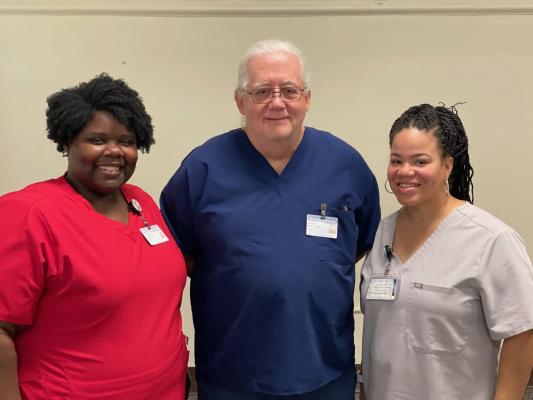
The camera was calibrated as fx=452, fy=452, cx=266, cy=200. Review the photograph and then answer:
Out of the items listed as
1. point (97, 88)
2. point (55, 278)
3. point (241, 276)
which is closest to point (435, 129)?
point (241, 276)

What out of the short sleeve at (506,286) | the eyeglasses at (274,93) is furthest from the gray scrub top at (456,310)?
the eyeglasses at (274,93)

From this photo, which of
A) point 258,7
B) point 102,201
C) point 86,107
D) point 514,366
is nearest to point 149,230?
point 102,201

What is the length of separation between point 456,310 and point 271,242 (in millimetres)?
527

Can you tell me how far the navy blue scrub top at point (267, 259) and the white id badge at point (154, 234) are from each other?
0.15 metres

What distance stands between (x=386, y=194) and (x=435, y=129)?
54.7 inches

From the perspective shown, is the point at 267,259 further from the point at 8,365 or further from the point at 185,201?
the point at 8,365

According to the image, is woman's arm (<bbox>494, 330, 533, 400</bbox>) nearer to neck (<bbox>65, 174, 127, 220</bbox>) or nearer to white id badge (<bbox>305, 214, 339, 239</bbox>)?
white id badge (<bbox>305, 214, 339, 239</bbox>)

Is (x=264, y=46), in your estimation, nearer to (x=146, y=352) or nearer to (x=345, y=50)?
(x=146, y=352)

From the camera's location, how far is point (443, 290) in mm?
1171

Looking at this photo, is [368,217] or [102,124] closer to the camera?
[102,124]

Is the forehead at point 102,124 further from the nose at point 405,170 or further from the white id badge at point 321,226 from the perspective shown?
the nose at point 405,170

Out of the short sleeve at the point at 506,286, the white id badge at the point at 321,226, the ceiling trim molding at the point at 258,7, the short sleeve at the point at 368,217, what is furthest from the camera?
the ceiling trim molding at the point at 258,7

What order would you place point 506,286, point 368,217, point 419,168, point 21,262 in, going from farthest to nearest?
1. point 368,217
2. point 419,168
3. point 506,286
4. point 21,262

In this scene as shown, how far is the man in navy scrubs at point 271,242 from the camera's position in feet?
4.33
